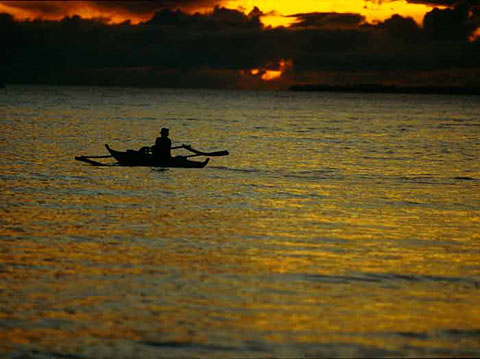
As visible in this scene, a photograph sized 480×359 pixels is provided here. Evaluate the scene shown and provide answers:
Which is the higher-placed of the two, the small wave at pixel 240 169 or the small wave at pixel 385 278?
the small wave at pixel 385 278

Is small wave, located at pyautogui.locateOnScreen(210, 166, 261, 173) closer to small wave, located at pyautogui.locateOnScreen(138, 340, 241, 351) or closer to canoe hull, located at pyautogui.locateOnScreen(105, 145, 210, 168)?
canoe hull, located at pyautogui.locateOnScreen(105, 145, 210, 168)

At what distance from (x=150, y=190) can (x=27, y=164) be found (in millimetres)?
10210

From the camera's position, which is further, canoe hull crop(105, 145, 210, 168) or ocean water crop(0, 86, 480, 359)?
canoe hull crop(105, 145, 210, 168)

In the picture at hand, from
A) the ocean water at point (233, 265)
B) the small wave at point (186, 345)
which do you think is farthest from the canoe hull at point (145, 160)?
the small wave at point (186, 345)

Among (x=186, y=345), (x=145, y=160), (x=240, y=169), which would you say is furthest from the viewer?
(x=240, y=169)

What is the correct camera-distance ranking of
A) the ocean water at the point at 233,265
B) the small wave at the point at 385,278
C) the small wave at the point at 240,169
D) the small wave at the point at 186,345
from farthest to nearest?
the small wave at the point at 240,169
the small wave at the point at 385,278
the ocean water at the point at 233,265
the small wave at the point at 186,345

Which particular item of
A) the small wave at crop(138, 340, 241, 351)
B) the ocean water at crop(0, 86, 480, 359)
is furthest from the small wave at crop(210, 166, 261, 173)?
the small wave at crop(138, 340, 241, 351)

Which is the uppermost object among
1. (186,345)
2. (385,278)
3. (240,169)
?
(186,345)

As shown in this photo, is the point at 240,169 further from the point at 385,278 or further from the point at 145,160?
the point at 385,278

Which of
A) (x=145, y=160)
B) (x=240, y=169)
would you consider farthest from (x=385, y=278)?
(x=240, y=169)

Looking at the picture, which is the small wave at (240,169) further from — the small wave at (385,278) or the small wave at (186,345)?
the small wave at (186,345)

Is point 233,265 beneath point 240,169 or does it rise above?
above

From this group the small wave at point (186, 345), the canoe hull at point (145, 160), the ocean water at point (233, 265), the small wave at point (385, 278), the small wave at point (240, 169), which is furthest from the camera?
the small wave at point (240, 169)

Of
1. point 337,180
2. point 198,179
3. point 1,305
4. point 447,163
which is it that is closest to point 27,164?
point 198,179
